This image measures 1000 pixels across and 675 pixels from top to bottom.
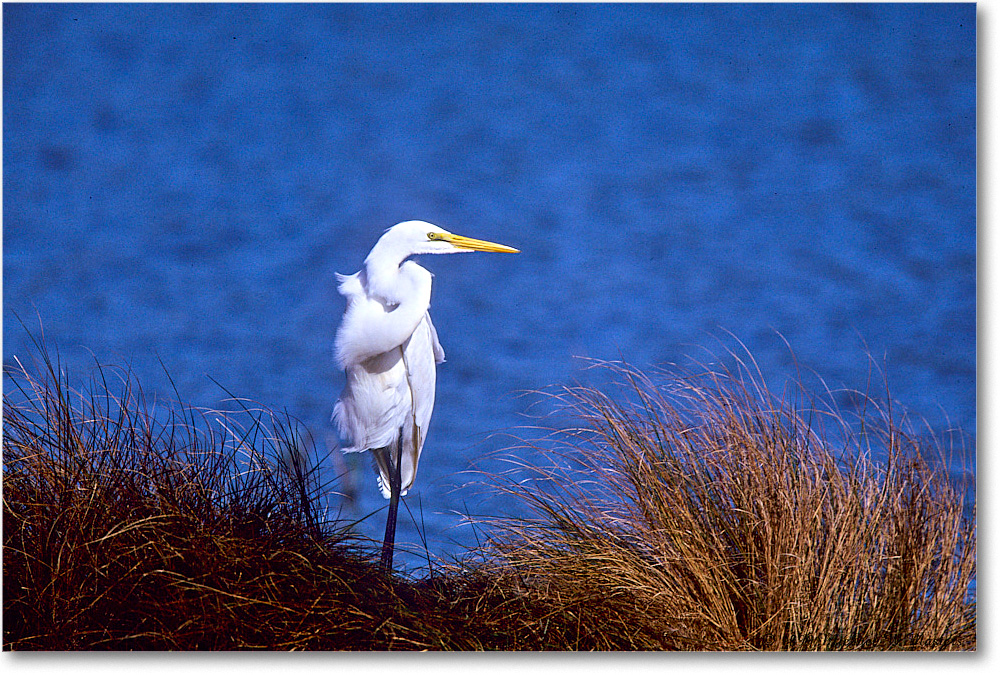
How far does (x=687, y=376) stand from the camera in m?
2.34

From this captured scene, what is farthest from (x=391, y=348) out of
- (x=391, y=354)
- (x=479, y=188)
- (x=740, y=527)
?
(x=740, y=527)

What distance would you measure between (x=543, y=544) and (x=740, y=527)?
0.49 m

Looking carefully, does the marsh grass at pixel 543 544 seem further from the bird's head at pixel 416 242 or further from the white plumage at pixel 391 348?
the bird's head at pixel 416 242

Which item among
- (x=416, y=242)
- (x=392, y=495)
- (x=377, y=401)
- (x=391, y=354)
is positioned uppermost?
(x=416, y=242)

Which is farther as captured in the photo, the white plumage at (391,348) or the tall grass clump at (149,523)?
the white plumage at (391,348)

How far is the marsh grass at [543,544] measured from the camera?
2160 mm

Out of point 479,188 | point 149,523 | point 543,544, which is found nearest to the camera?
point 149,523

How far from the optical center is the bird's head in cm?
229

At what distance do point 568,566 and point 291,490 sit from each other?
0.73 metres

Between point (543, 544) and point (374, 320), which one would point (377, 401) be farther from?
point (543, 544)

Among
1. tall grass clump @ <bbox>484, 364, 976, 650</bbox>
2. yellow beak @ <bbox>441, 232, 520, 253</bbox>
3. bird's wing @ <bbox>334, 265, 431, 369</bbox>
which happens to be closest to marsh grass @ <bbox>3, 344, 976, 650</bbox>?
tall grass clump @ <bbox>484, 364, 976, 650</bbox>

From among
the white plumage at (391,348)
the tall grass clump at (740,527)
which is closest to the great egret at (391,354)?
the white plumage at (391,348)

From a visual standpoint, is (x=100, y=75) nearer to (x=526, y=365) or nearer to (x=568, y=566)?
(x=526, y=365)

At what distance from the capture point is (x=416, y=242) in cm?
230
